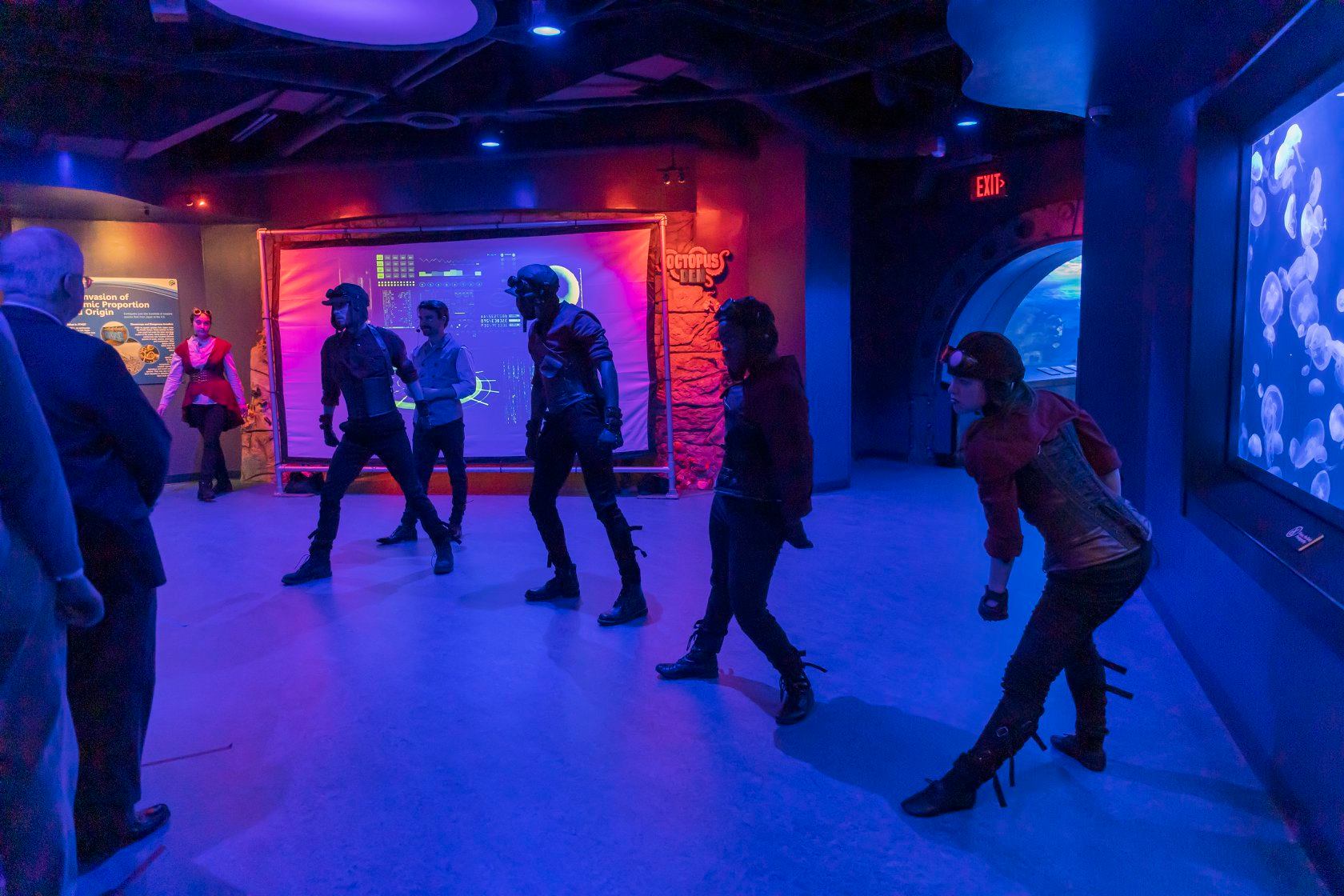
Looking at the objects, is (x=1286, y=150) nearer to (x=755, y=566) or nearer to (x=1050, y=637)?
(x=1050, y=637)

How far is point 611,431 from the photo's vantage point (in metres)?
4.80

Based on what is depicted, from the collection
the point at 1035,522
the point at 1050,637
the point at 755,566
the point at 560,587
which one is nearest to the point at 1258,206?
the point at 1035,522

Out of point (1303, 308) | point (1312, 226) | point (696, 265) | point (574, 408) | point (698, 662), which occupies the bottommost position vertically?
point (698, 662)

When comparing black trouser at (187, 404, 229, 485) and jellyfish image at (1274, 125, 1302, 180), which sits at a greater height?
jellyfish image at (1274, 125, 1302, 180)

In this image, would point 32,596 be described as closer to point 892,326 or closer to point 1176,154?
point 1176,154

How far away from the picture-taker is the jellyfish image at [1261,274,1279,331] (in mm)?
3520

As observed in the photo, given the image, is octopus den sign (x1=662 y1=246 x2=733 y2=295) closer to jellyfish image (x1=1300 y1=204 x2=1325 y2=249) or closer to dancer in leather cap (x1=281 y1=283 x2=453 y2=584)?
dancer in leather cap (x1=281 y1=283 x2=453 y2=584)

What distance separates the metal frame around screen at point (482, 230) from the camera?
9.02m

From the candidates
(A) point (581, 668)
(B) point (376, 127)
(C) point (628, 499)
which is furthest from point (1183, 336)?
(B) point (376, 127)

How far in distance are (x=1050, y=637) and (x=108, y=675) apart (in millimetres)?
2959

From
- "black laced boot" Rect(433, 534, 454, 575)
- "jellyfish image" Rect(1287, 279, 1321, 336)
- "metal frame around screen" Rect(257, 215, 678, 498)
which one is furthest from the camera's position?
"metal frame around screen" Rect(257, 215, 678, 498)

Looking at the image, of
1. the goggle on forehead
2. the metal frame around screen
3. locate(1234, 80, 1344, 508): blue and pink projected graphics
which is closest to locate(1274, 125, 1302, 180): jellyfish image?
locate(1234, 80, 1344, 508): blue and pink projected graphics

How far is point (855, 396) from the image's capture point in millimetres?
11430

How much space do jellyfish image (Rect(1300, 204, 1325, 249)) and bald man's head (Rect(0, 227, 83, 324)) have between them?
398 cm
